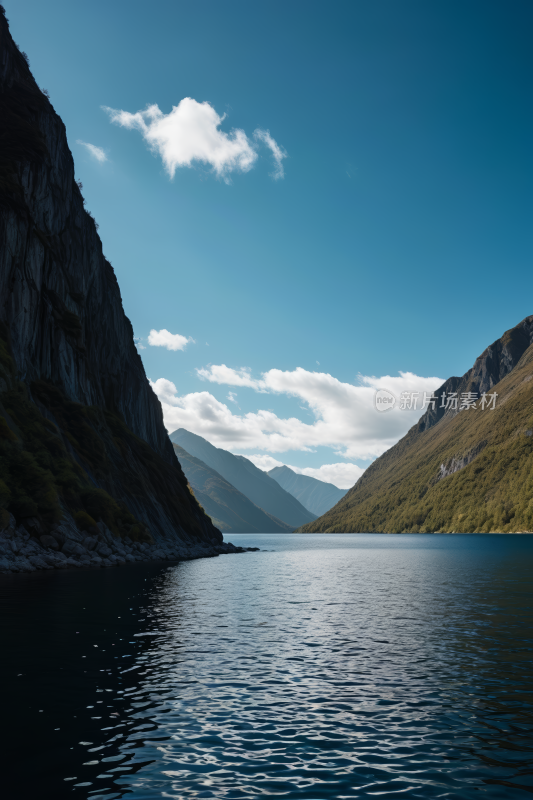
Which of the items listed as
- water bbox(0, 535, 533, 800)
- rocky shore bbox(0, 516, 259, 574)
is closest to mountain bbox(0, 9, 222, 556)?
rocky shore bbox(0, 516, 259, 574)

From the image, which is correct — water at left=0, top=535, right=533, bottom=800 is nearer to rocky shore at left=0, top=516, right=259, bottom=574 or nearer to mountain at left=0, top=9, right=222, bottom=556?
rocky shore at left=0, top=516, right=259, bottom=574

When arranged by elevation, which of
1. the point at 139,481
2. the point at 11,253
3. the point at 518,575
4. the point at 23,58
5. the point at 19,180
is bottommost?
the point at 518,575

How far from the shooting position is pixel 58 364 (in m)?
83.1

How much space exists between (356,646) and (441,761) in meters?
12.9

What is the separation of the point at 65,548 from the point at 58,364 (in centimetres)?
3566

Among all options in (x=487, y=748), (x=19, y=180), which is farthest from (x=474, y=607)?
(x=19, y=180)

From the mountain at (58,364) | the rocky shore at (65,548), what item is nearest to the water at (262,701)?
the rocky shore at (65,548)

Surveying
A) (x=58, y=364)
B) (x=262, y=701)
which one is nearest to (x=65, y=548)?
(x=58, y=364)

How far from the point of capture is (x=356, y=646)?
2498cm

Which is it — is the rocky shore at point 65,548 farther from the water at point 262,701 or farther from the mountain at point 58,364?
the water at point 262,701

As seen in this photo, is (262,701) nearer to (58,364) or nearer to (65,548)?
(65,548)

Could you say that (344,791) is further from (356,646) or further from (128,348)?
(128,348)

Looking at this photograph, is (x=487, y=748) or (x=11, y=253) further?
(x=11, y=253)

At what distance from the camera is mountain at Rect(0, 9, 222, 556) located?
6209 centimetres
